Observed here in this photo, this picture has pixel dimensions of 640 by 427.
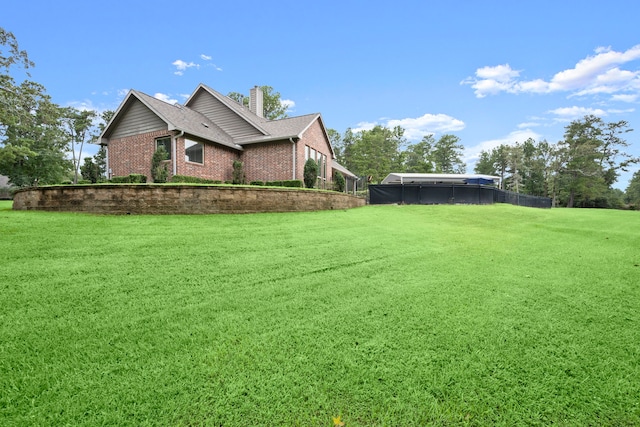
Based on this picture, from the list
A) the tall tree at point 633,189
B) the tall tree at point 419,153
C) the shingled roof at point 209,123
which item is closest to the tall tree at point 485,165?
the tall tree at point 419,153

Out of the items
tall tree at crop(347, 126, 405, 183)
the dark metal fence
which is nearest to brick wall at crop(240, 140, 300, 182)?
the dark metal fence

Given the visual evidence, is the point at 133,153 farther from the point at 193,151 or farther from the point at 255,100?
the point at 255,100

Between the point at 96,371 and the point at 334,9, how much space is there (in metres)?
12.0

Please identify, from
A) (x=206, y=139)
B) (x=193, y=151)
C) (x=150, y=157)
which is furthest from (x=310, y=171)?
(x=150, y=157)

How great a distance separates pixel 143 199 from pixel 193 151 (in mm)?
6090

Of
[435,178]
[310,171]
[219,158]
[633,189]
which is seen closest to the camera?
Answer: [310,171]

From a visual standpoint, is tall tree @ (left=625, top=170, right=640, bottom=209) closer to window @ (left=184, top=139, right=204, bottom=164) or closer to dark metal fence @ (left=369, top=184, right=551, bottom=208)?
dark metal fence @ (left=369, top=184, right=551, bottom=208)

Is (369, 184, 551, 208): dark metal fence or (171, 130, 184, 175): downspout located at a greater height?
(171, 130, 184, 175): downspout

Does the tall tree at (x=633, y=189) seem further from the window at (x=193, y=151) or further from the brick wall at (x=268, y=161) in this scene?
the window at (x=193, y=151)

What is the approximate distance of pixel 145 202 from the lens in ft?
24.5

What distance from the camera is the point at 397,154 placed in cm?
3962

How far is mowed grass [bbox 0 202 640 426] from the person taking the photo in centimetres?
145

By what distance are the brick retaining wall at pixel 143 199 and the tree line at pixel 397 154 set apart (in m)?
9.21

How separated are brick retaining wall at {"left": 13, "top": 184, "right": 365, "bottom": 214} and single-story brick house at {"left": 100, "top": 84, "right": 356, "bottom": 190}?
4608 millimetres
